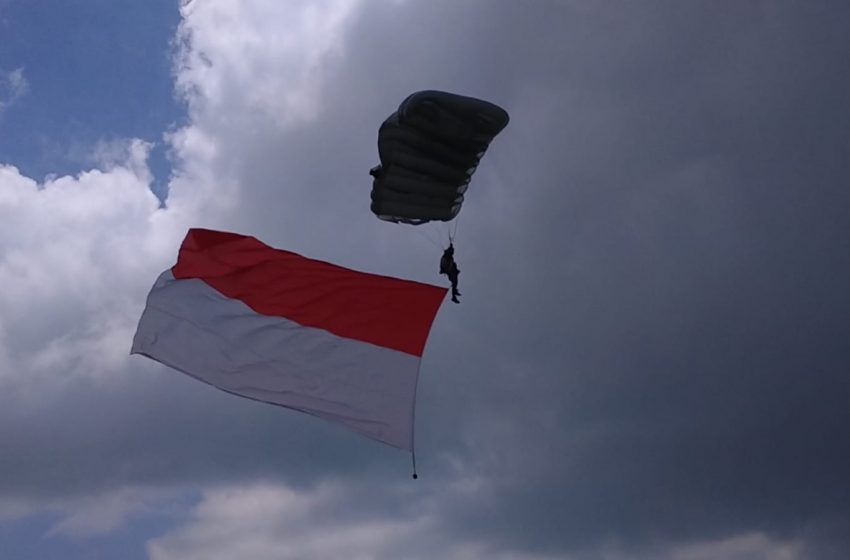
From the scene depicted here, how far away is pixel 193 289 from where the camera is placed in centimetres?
1862

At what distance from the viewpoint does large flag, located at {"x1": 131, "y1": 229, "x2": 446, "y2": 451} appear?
16.9 metres

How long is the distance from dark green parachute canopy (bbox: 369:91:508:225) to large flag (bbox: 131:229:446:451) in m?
2.52

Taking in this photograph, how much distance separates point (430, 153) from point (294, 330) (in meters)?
4.37

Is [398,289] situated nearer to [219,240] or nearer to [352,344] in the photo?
[352,344]

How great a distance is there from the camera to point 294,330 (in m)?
18.3

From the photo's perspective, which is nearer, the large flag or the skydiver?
the large flag

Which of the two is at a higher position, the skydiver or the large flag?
the skydiver

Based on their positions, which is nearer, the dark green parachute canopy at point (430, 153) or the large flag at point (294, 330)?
the large flag at point (294, 330)

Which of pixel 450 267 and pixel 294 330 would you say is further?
pixel 450 267

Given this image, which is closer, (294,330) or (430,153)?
(294,330)

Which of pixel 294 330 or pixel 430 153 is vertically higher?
pixel 430 153

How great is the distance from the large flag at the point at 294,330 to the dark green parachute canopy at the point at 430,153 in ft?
8.26

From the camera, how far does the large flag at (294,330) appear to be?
1694cm

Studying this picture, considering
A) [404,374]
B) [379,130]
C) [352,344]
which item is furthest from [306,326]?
[379,130]
